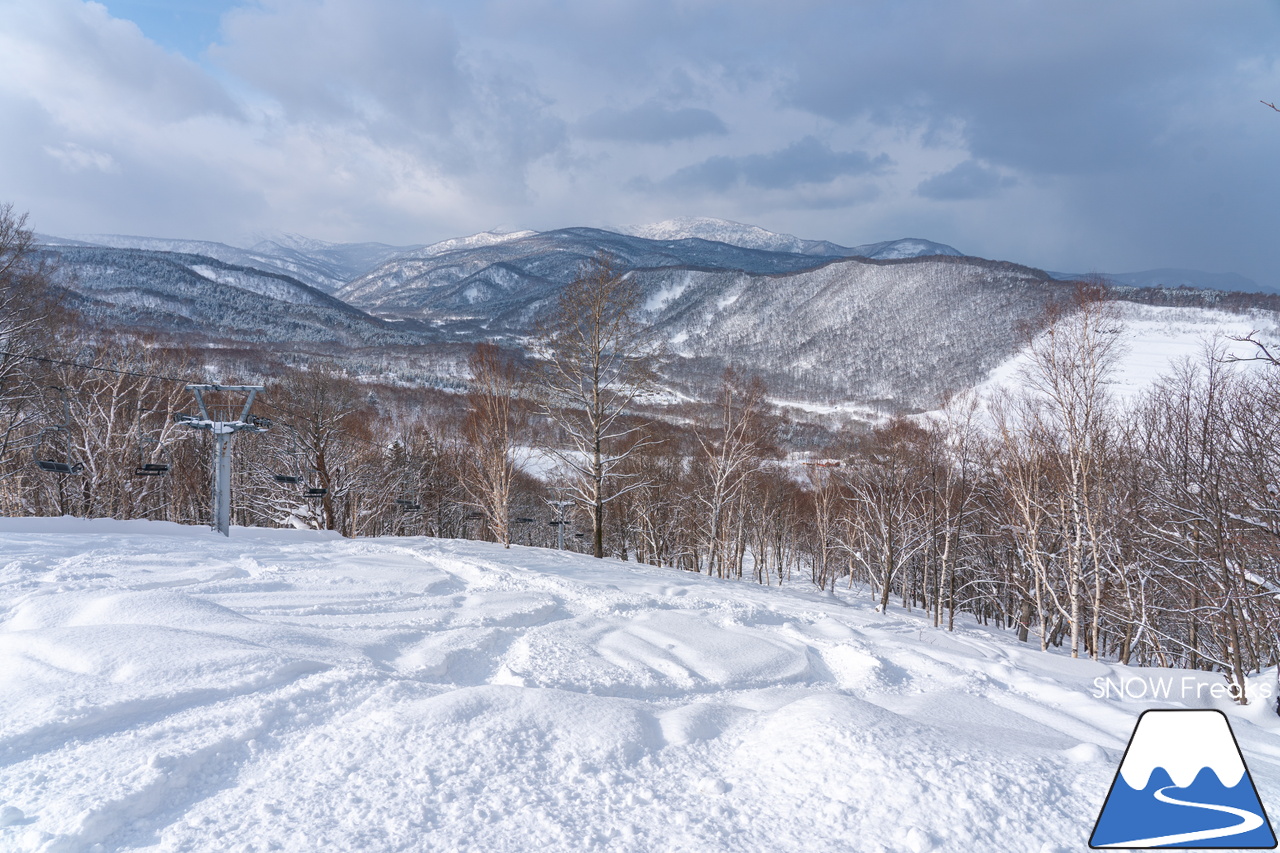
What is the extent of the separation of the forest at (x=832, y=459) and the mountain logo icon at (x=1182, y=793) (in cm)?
480

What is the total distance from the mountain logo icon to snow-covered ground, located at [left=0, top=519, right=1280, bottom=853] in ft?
0.96

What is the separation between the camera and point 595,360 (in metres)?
16.0

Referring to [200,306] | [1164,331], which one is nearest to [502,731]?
[1164,331]

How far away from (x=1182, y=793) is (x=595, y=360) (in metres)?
14.3

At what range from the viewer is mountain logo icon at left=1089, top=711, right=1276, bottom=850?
2615mm

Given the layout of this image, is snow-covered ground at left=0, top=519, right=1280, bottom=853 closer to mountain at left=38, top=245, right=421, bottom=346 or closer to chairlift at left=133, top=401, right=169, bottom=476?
chairlift at left=133, top=401, right=169, bottom=476

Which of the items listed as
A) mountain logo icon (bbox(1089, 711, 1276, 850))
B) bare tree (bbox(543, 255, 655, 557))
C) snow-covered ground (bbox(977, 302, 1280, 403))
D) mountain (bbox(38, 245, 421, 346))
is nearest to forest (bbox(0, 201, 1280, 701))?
bare tree (bbox(543, 255, 655, 557))

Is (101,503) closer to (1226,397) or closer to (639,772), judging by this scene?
(639,772)

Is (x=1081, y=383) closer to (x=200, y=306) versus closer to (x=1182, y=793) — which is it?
(x=1182, y=793)

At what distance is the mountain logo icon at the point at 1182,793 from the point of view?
8.58ft

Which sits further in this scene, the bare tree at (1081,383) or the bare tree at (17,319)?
the bare tree at (17,319)

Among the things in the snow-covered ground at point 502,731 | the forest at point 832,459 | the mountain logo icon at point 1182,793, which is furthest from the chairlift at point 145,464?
the mountain logo icon at point 1182,793

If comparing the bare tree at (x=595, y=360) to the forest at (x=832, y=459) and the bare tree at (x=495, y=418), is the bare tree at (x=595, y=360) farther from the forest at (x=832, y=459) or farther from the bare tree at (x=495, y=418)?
the bare tree at (x=495, y=418)

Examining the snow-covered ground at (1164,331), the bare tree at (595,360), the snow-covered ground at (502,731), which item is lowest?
the snow-covered ground at (502,731)
